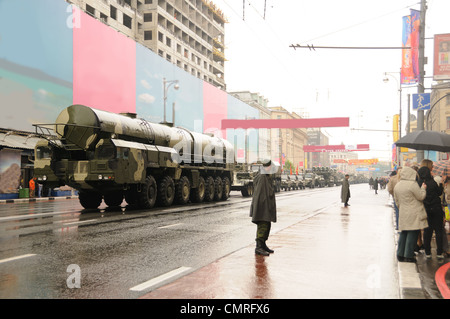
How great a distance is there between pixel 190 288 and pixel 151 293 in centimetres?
50

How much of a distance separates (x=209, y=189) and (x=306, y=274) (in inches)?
696

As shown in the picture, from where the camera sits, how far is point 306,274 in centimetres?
629

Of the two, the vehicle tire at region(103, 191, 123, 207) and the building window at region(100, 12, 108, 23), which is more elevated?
the building window at region(100, 12, 108, 23)

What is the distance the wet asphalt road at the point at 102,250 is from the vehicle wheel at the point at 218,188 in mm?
11530

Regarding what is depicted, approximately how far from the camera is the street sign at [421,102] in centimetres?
1608

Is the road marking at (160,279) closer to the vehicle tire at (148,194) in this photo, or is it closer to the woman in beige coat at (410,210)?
the woman in beige coat at (410,210)

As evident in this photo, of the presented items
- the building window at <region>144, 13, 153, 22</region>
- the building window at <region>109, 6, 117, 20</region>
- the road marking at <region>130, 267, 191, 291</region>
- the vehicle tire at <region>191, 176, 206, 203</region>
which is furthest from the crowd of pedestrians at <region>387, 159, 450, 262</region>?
the building window at <region>144, 13, 153, 22</region>

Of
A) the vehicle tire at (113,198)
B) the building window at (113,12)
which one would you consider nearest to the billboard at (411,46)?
the vehicle tire at (113,198)

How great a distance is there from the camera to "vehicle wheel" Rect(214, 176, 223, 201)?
2512cm

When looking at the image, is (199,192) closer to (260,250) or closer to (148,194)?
(148,194)

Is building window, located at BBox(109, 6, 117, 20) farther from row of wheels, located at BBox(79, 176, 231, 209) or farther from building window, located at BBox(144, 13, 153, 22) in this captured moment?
row of wheels, located at BBox(79, 176, 231, 209)

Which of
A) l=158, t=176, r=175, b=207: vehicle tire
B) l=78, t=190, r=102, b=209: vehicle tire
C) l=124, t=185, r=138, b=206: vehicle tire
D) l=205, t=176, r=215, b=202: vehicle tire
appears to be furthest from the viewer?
l=205, t=176, r=215, b=202: vehicle tire

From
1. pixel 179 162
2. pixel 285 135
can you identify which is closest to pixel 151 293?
pixel 179 162
